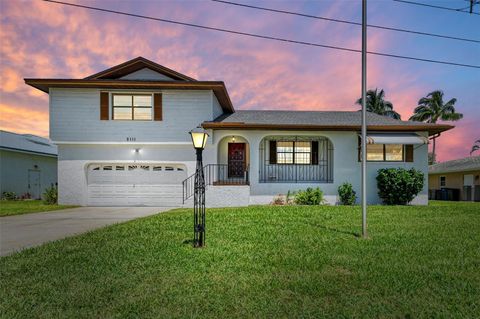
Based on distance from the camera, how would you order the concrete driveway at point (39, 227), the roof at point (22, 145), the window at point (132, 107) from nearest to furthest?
the concrete driveway at point (39, 227) < the window at point (132, 107) < the roof at point (22, 145)

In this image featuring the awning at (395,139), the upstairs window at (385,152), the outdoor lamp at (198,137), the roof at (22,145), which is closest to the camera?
the outdoor lamp at (198,137)

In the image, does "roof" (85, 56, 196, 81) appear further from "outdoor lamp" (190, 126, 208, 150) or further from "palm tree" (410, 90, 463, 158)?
"palm tree" (410, 90, 463, 158)

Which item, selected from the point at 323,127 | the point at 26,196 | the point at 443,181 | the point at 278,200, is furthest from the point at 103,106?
the point at 443,181

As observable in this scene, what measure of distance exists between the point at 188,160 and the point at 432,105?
113 ft

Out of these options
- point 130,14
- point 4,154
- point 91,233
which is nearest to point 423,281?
point 91,233

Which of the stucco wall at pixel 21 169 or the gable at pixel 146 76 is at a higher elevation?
the gable at pixel 146 76

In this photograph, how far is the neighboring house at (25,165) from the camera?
1766cm

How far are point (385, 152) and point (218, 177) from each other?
8.73m

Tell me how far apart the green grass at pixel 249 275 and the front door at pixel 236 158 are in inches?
323

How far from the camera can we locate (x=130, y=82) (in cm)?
1331

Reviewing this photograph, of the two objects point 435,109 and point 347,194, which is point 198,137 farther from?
point 435,109

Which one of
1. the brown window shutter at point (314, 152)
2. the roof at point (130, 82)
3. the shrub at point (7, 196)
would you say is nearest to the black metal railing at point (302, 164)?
the brown window shutter at point (314, 152)

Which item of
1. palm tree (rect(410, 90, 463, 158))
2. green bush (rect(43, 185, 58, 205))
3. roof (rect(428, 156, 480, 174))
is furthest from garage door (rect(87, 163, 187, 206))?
palm tree (rect(410, 90, 463, 158))

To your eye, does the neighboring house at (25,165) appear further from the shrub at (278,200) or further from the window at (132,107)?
the shrub at (278,200)
